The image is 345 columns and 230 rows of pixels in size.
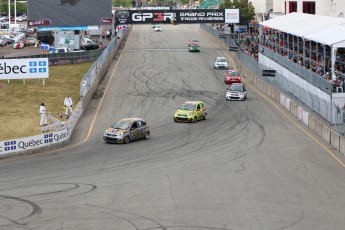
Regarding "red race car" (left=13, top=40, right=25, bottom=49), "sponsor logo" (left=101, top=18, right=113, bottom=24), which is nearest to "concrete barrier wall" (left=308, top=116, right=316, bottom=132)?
"sponsor logo" (left=101, top=18, right=113, bottom=24)

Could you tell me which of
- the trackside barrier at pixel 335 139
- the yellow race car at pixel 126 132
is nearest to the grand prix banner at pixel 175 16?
the yellow race car at pixel 126 132

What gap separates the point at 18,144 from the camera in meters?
36.3

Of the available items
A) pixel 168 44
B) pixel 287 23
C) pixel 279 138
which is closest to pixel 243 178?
pixel 279 138

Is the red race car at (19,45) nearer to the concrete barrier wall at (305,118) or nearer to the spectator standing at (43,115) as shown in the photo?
the spectator standing at (43,115)

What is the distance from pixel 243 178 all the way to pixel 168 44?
248ft

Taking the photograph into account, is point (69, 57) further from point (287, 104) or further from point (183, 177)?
point (183, 177)

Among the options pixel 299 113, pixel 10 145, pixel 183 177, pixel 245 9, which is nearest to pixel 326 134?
pixel 299 113

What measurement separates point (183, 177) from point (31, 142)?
34.2 ft

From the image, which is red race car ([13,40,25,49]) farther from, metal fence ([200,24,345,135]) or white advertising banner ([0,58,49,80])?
white advertising banner ([0,58,49,80])

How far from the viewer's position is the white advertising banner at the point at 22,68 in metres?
58.0

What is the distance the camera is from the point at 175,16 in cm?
9838

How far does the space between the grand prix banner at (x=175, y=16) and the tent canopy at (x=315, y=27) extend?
1872 centimetres

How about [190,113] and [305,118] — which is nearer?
[305,118]

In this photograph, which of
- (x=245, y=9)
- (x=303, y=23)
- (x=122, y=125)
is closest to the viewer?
(x=122, y=125)
